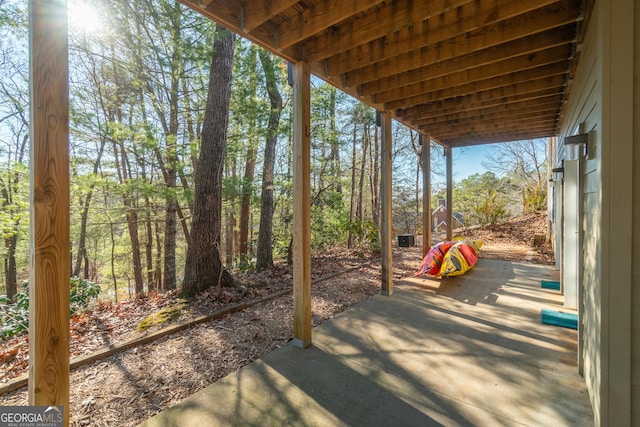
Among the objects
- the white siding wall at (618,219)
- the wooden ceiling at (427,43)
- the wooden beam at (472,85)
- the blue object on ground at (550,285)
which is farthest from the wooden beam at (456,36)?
the blue object on ground at (550,285)

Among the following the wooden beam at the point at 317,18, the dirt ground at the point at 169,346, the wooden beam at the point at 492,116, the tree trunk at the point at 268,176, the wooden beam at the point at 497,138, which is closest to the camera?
the dirt ground at the point at 169,346

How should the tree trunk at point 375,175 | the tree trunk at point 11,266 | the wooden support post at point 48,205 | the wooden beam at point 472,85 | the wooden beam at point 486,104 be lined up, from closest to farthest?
the wooden support post at point 48,205
the wooden beam at point 472,85
the wooden beam at point 486,104
the tree trunk at point 11,266
the tree trunk at point 375,175

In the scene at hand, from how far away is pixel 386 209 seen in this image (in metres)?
4.07

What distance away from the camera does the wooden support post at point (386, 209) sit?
13.2 feet

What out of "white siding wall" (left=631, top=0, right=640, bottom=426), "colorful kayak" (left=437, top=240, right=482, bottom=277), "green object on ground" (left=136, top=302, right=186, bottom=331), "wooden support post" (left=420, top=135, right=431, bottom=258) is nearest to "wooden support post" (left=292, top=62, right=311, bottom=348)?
"green object on ground" (left=136, top=302, right=186, bottom=331)

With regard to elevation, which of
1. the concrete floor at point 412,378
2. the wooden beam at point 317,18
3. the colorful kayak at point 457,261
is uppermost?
the wooden beam at point 317,18

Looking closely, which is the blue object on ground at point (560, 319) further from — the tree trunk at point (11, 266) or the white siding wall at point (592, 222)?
the tree trunk at point (11, 266)

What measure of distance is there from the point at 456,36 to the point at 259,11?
1.81 meters

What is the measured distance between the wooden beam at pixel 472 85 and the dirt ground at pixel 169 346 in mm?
2928

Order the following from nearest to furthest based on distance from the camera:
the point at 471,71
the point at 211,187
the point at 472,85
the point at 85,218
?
the point at 471,71 < the point at 472,85 < the point at 211,187 < the point at 85,218

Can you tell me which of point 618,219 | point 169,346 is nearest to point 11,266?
point 169,346

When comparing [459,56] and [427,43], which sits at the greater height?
[459,56]

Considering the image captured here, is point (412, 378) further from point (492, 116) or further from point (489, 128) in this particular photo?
point (489, 128)

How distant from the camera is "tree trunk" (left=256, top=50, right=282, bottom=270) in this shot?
5965 mm
